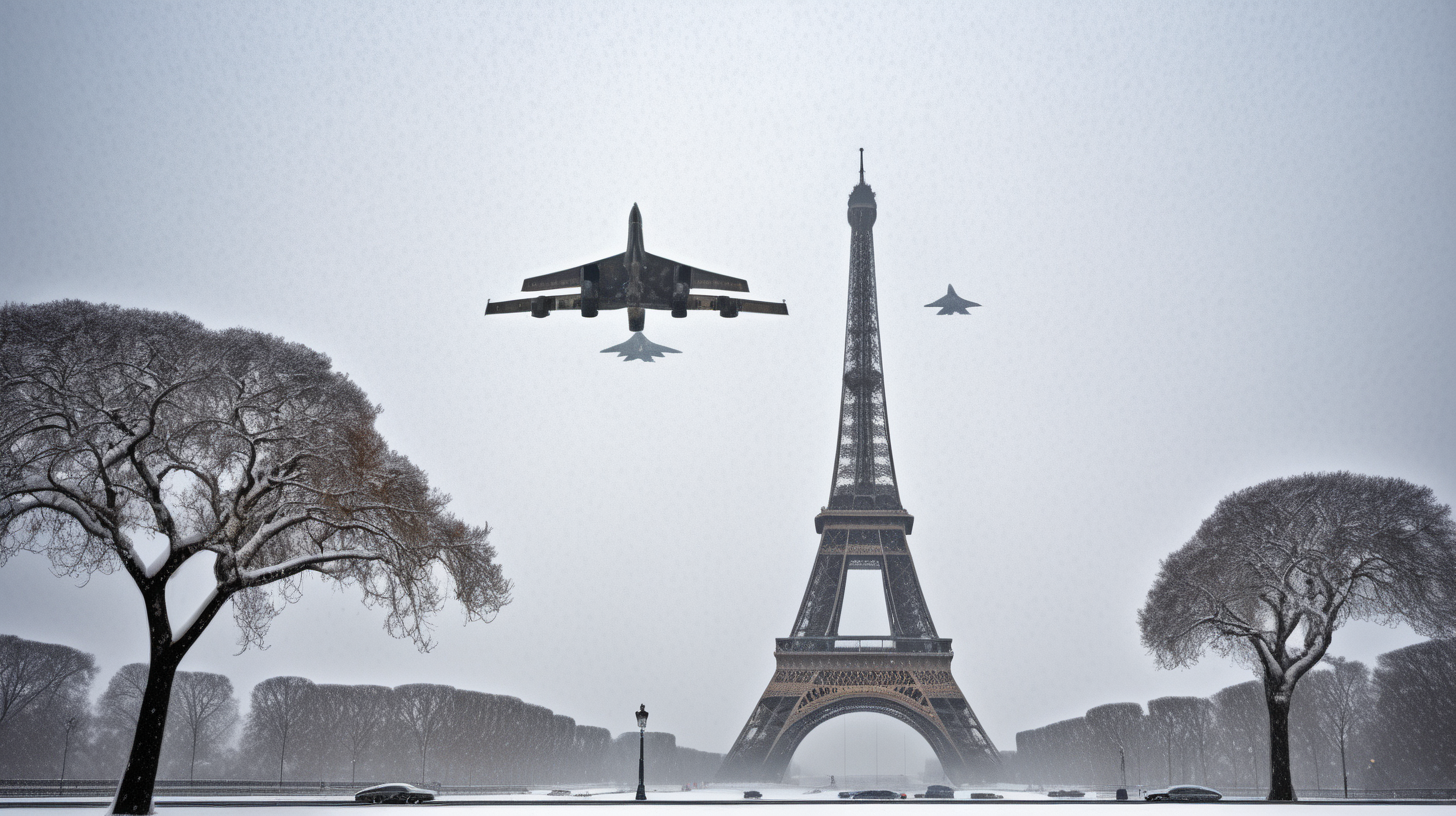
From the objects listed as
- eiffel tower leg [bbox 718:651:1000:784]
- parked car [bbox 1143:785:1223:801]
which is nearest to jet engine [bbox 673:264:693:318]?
parked car [bbox 1143:785:1223:801]

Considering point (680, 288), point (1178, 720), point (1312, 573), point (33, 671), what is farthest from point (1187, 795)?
point (33, 671)

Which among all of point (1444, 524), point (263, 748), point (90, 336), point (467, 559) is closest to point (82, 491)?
point (90, 336)

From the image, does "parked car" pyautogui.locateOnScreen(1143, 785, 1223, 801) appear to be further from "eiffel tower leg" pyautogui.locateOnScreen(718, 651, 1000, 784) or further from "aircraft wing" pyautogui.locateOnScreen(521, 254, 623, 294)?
"eiffel tower leg" pyautogui.locateOnScreen(718, 651, 1000, 784)

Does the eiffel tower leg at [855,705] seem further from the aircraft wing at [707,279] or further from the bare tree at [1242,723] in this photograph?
the aircraft wing at [707,279]

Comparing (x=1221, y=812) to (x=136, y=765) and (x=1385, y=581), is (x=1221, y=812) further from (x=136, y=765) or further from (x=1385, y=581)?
(x=136, y=765)

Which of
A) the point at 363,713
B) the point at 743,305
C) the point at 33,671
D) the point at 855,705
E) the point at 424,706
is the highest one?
the point at 743,305

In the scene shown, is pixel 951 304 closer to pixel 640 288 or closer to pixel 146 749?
pixel 640 288

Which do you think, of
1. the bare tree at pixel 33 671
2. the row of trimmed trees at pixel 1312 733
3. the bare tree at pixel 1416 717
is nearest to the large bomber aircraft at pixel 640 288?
the row of trimmed trees at pixel 1312 733
